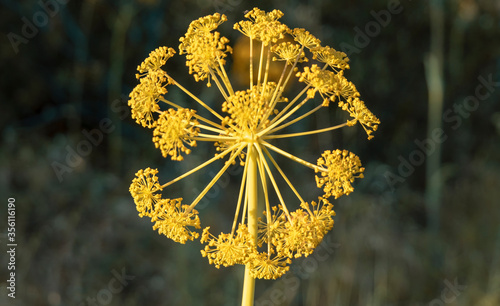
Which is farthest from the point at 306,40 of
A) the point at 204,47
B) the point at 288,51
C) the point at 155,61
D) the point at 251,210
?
the point at 251,210

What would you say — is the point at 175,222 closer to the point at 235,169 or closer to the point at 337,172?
the point at 337,172

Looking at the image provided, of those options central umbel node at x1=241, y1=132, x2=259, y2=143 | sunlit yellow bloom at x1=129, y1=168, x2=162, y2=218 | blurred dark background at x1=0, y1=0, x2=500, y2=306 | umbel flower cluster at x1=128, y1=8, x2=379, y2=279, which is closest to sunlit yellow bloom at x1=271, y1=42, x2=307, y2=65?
umbel flower cluster at x1=128, y1=8, x2=379, y2=279

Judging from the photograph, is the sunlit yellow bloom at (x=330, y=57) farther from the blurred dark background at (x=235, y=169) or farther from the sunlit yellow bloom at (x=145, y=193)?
the blurred dark background at (x=235, y=169)

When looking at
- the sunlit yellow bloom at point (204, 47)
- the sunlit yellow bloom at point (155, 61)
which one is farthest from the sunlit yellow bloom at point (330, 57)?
the sunlit yellow bloom at point (155, 61)

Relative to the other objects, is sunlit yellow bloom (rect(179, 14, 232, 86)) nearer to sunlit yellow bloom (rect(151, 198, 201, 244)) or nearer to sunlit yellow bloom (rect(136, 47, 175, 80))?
sunlit yellow bloom (rect(136, 47, 175, 80))

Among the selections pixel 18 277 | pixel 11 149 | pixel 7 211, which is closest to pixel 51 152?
pixel 11 149

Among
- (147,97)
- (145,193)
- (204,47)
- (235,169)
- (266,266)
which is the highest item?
(235,169)

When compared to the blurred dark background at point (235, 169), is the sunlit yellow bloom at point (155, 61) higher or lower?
lower

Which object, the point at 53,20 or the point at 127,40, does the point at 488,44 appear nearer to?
the point at 127,40

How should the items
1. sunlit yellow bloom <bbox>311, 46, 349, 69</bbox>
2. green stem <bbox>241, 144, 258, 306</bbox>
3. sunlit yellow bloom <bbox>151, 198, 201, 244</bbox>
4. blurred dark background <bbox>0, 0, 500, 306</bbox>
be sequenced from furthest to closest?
blurred dark background <bbox>0, 0, 500, 306</bbox>
sunlit yellow bloom <bbox>311, 46, 349, 69</bbox>
sunlit yellow bloom <bbox>151, 198, 201, 244</bbox>
green stem <bbox>241, 144, 258, 306</bbox>
